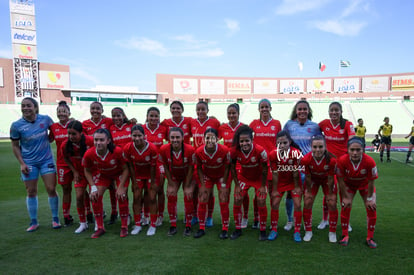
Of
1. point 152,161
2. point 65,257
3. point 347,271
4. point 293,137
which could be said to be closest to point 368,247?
point 347,271

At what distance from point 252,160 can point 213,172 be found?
653 mm

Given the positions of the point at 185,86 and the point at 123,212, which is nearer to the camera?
the point at 123,212

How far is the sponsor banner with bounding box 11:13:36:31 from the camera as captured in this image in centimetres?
3731

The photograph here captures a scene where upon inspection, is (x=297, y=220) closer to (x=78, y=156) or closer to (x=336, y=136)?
(x=336, y=136)

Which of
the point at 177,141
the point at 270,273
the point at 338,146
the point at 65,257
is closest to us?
the point at 270,273

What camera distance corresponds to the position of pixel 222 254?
3492 mm

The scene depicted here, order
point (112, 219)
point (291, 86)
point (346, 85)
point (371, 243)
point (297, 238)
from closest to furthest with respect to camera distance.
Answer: point (371, 243) < point (297, 238) < point (112, 219) < point (346, 85) < point (291, 86)

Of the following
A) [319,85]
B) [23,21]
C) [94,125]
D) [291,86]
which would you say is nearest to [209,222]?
[94,125]

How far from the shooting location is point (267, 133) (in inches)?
186

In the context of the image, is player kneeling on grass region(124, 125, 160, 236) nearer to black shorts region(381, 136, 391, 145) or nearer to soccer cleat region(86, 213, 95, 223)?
soccer cleat region(86, 213, 95, 223)

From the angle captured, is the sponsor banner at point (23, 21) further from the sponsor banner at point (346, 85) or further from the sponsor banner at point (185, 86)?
the sponsor banner at point (346, 85)

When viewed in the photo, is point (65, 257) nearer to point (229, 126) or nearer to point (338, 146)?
point (229, 126)

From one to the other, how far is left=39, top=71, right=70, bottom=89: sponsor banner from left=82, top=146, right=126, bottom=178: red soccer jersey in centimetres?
4634

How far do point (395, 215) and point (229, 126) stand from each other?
329 centimetres
